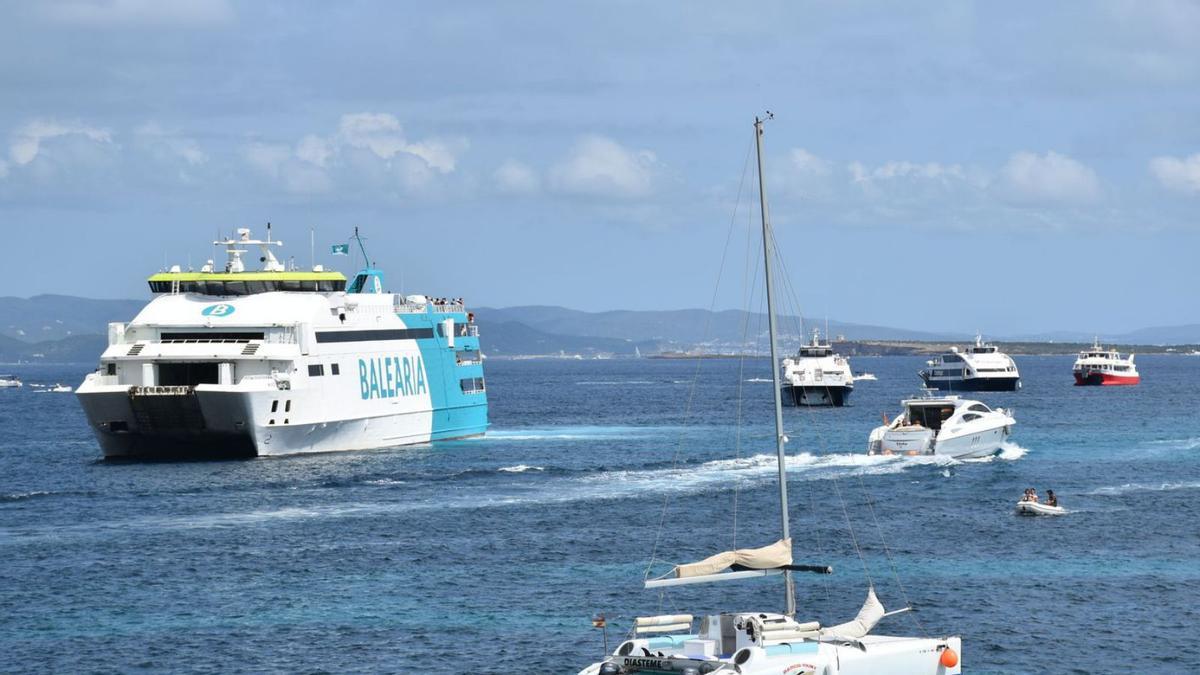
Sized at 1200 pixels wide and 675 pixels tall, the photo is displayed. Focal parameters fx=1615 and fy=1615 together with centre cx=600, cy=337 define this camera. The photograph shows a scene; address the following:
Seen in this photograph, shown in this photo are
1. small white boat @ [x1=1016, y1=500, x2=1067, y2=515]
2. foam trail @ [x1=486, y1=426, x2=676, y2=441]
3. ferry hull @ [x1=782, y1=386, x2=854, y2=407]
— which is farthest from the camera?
ferry hull @ [x1=782, y1=386, x2=854, y2=407]

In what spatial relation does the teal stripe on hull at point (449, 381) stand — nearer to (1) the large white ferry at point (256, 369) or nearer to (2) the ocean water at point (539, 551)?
(1) the large white ferry at point (256, 369)

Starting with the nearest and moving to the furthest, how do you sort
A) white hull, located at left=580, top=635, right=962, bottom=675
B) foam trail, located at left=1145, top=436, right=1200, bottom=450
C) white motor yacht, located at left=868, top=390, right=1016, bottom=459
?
white hull, located at left=580, top=635, right=962, bottom=675, white motor yacht, located at left=868, top=390, right=1016, bottom=459, foam trail, located at left=1145, top=436, right=1200, bottom=450

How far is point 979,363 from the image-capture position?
172 metres

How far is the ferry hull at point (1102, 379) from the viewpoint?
18150 centimetres

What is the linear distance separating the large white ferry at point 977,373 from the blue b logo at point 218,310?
334 feet

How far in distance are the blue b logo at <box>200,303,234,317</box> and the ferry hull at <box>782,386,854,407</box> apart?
68.6 meters

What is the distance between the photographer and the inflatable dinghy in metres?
55.8

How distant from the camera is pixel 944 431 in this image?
248 feet

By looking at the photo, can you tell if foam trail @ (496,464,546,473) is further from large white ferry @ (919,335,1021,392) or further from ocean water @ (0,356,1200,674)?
large white ferry @ (919,335,1021,392)

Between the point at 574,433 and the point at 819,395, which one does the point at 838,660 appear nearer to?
the point at 574,433

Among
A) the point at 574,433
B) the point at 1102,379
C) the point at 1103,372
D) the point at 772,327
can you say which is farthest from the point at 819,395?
the point at 772,327

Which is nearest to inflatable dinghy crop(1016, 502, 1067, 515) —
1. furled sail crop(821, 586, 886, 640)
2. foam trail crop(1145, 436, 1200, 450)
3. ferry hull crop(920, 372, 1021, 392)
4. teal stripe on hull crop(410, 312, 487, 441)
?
furled sail crop(821, 586, 886, 640)

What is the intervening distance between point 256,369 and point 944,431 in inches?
1252

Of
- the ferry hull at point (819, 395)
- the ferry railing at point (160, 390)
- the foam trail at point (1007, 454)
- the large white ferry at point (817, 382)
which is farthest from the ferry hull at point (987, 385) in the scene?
the ferry railing at point (160, 390)
